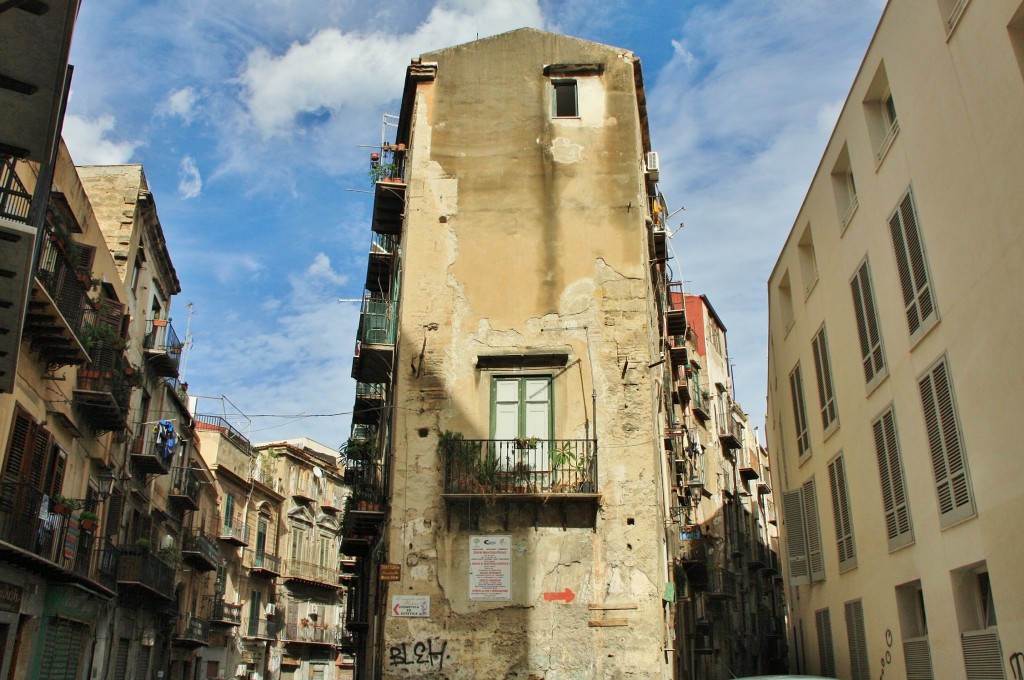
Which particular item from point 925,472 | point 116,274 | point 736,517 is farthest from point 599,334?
point 736,517

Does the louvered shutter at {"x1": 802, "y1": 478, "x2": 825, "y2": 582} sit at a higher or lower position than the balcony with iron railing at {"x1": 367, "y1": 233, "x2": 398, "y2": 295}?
lower

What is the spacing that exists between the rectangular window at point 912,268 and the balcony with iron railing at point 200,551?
1021 inches

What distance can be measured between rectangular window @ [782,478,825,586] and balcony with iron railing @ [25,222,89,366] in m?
16.3

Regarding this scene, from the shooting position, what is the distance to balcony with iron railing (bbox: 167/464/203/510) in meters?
30.4

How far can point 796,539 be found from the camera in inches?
843

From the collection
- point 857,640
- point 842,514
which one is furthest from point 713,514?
point 857,640

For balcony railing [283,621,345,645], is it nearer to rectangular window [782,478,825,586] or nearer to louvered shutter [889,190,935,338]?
rectangular window [782,478,825,586]

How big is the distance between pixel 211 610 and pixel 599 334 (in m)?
26.2

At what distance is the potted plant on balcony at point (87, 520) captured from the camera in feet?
64.3

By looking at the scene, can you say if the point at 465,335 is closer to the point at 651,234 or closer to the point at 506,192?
the point at 506,192

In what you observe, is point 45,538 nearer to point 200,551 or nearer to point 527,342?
point 527,342

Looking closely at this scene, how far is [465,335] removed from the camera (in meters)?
16.7

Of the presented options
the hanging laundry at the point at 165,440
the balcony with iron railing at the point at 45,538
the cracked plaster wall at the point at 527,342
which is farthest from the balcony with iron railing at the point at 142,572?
the cracked plaster wall at the point at 527,342

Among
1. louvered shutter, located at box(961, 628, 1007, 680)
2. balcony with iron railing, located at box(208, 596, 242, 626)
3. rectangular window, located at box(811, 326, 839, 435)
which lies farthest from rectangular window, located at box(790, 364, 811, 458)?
balcony with iron railing, located at box(208, 596, 242, 626)
